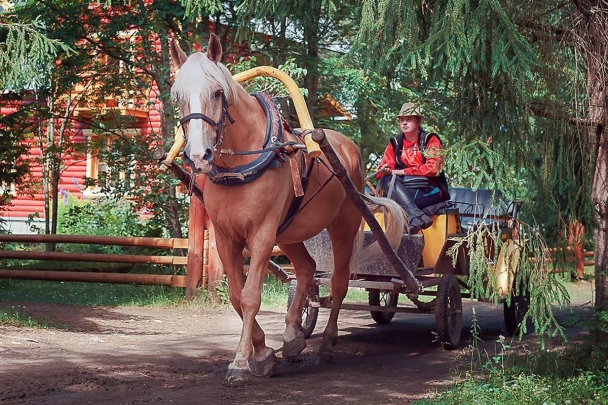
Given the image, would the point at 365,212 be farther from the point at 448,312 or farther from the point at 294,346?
the point at 448,312

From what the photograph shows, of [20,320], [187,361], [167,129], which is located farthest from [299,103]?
[167,129]

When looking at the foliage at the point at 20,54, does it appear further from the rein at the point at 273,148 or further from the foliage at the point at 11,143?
the rein at the point at 273,148

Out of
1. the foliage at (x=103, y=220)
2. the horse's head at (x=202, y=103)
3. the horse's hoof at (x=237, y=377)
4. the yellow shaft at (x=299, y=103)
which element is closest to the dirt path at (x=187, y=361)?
the horse's hoof at (x=237, y=377)

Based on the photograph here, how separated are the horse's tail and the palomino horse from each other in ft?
2.65

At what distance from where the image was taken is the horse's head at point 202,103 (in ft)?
16.8

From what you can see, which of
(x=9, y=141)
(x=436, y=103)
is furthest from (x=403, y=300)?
(x=9, y=141)

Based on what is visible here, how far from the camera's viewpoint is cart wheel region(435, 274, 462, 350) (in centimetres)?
757

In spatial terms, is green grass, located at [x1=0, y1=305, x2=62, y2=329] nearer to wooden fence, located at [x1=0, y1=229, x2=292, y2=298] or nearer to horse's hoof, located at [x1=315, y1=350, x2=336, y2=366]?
wooden fence, located at [x1=0, y1=229, x2=292, y2=298]

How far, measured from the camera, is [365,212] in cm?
650

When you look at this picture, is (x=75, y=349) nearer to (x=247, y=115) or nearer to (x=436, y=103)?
(x=247, y=115)

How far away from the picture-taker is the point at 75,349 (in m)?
7.17

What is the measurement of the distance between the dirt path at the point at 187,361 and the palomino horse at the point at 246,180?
0.42 metres

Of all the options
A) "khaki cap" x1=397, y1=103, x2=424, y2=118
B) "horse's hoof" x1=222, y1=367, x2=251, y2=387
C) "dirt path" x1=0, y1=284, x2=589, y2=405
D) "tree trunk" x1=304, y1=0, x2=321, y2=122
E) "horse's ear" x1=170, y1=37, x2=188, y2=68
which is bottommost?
"dirt path" x1=0, y1=284, x2=589, y2=405

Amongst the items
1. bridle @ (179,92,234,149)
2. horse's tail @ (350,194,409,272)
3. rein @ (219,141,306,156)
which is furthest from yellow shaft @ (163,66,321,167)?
horse's tail @ (350,194,409,272)
